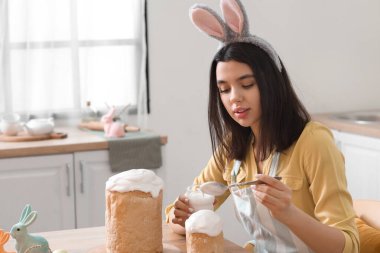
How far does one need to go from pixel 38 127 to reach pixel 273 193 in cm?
205

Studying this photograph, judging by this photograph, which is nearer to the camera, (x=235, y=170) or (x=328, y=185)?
(x=328, y=185)

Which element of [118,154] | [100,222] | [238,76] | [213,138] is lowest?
[100,222]

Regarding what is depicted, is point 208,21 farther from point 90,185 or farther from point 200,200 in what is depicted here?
point 90,185

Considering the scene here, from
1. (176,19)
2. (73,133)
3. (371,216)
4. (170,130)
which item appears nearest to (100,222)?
(73,133)

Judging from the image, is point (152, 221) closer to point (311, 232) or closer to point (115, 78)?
point (311, 232)

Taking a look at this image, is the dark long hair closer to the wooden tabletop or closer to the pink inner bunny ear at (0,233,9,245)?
the wooden tabletop

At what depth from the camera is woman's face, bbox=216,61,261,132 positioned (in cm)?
218

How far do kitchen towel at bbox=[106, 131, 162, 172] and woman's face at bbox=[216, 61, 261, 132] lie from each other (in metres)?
1.54

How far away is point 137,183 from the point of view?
6.54ft

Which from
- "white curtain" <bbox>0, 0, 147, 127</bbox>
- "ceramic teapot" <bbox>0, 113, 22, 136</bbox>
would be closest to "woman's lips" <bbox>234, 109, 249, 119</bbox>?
"ceramic teapot" <bbox>0, 113, 22, 136</bbox>

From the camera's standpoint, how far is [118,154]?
369 centimetres

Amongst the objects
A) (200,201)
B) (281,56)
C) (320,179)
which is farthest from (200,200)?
(281,56)

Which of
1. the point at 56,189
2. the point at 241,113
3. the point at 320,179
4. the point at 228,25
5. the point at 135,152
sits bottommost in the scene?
the point at 56,189

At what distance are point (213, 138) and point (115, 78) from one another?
5.67 feet
